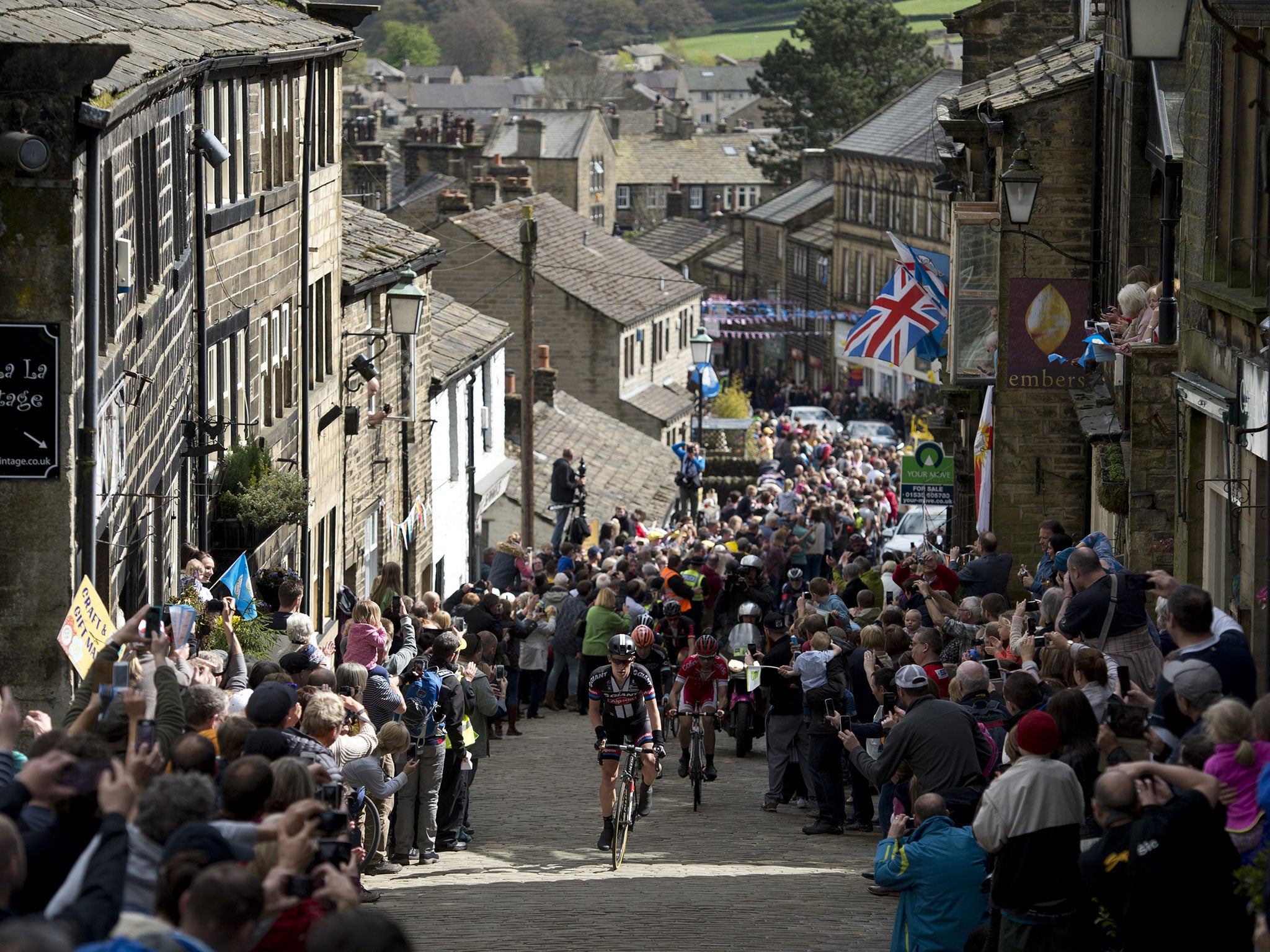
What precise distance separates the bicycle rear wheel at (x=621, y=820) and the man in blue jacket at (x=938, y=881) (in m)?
4.45

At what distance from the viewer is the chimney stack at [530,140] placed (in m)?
86.8

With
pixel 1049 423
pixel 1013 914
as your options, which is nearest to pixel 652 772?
pixel 1013 914

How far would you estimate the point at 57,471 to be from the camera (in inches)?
481

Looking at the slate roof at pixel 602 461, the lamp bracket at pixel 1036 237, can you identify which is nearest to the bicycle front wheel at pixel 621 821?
the lamp bracket at pixel 1036 237

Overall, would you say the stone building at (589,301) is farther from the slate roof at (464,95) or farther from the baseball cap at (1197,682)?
the slate roof at (464,95)

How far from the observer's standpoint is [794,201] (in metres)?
86.2

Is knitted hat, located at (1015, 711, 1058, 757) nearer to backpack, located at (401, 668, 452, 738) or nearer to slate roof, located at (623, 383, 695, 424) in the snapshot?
backpack, located at (401, 668, 452, 738)

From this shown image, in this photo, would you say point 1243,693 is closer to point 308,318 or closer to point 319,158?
point 308,318

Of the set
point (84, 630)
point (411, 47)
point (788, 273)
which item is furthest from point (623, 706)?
point (411, 47)

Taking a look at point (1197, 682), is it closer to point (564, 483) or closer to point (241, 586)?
point (241, 586)

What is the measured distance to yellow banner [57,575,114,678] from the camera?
10.5 m

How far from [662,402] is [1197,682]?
49.2 meters

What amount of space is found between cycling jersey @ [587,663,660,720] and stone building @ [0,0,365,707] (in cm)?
361

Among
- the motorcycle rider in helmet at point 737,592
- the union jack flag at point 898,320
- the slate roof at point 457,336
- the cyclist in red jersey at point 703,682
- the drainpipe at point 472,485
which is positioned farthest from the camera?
the drainpipe at point 472,485
